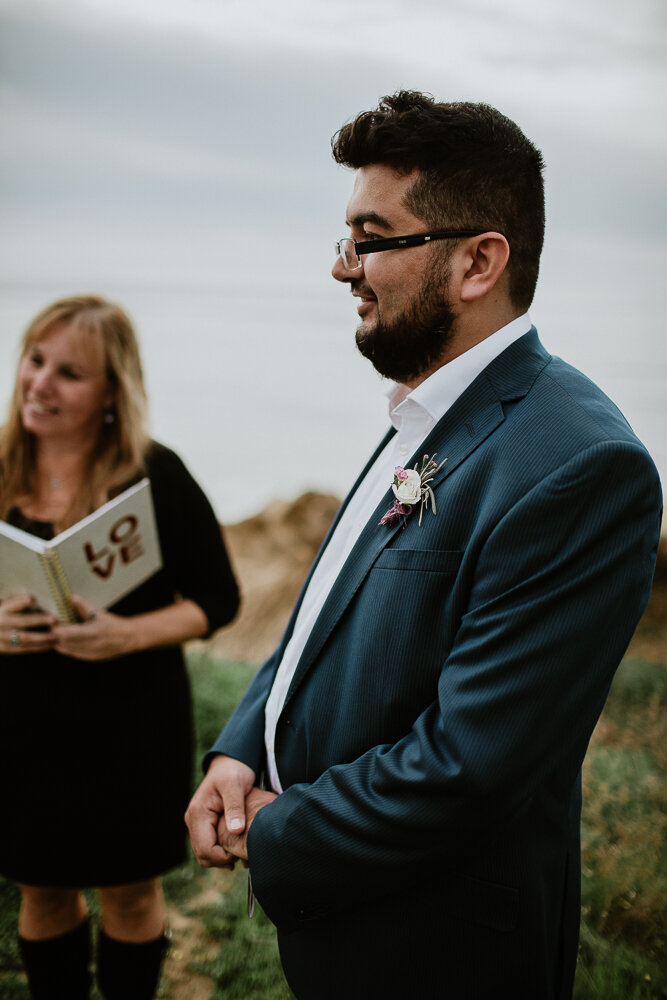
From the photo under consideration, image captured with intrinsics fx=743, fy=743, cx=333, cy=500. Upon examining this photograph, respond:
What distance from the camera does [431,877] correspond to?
51.5 inches

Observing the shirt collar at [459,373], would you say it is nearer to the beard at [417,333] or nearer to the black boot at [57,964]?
the beard at [417,333]

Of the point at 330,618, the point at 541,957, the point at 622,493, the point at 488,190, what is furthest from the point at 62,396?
the point at 541,957

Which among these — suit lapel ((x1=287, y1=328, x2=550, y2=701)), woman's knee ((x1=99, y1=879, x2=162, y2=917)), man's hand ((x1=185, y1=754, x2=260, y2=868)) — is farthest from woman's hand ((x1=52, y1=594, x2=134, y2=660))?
suit lapel ((x1=287, y1=328, x2=550, y2=701))

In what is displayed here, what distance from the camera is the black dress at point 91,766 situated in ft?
6.96

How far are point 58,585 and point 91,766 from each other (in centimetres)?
59

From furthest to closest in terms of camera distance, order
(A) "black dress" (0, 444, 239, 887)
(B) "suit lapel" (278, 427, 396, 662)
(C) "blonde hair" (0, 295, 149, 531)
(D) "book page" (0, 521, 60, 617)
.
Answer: (C) "blonde hair" (0, 295, 149, 531) → (A) "black dress" (0, 444, 239, 887) → (D) "book page" (0, 521, 60, 617) → (B) "suit lapel" (278, 427, 396, 662)

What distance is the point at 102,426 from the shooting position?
2.36 metres

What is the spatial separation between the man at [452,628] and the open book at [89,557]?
0.69 metres

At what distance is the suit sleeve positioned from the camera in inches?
43.0

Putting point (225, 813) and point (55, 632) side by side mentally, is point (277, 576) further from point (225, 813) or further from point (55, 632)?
point (225, 813)

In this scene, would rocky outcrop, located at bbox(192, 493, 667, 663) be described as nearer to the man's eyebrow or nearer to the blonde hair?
the blonde hair

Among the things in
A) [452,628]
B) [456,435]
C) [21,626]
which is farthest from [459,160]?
[21,626]

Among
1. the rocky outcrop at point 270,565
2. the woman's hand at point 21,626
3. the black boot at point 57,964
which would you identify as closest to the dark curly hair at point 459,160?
the woman's hand at point 21,626

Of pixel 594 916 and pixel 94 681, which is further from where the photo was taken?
pixel 594 916
